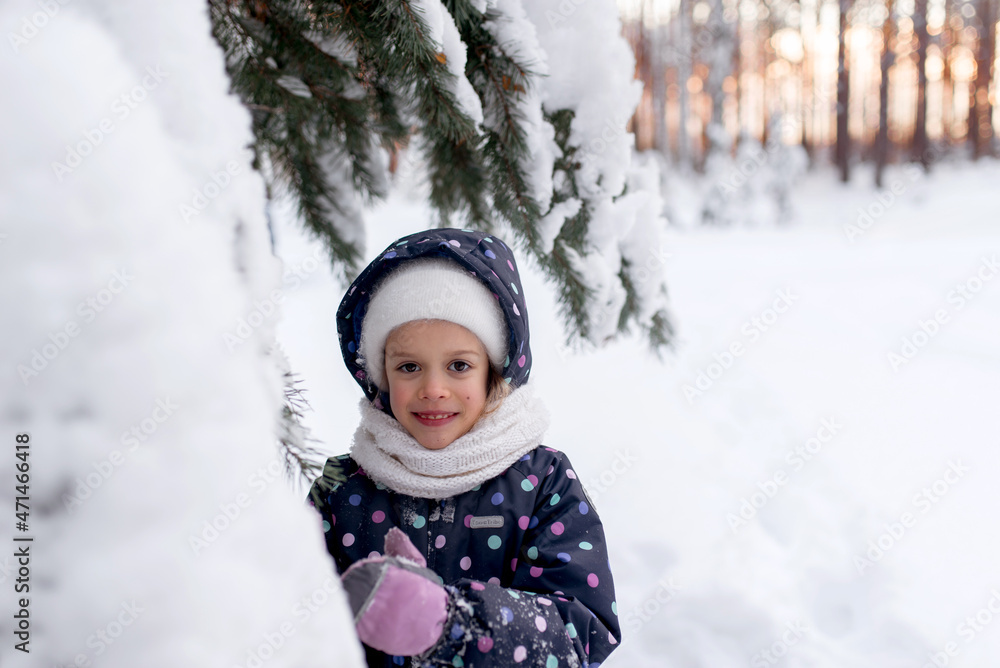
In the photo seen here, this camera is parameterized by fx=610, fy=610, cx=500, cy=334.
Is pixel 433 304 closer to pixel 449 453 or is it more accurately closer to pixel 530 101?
pixel 449 453

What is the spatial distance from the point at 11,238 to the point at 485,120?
1.38 m

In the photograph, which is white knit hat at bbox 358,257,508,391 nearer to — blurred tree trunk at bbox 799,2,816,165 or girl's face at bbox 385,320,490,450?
girl's face at bbox 385,320,490,450

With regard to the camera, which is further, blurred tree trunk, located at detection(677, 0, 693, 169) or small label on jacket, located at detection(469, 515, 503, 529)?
blurred tree trunk, located at detection(677, 0, 693, 169)

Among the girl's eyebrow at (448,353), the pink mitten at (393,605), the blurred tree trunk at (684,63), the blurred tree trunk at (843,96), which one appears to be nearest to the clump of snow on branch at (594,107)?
the girl's eyebrow at (448,353)

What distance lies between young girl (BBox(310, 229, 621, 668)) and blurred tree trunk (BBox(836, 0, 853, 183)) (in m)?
19.6

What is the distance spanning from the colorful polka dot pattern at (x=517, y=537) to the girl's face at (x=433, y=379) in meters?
0.16

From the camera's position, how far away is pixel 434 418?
4.41ft

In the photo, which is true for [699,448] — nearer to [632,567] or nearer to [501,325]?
[632,567]

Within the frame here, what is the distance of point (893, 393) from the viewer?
10.6ft

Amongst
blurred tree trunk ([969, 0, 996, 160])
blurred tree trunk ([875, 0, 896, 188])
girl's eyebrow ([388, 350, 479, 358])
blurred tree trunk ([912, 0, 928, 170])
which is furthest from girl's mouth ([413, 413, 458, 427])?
blurred tree trunk ([969, 0, 996, 160])

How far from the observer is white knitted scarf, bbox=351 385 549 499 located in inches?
51.8

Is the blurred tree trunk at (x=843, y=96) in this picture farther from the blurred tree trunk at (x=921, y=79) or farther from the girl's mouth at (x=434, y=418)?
the girl's mouth at (x=434, y=418)

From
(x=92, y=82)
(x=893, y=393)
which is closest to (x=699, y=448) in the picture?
(x=893, y=393)

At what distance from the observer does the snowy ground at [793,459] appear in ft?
6.32
